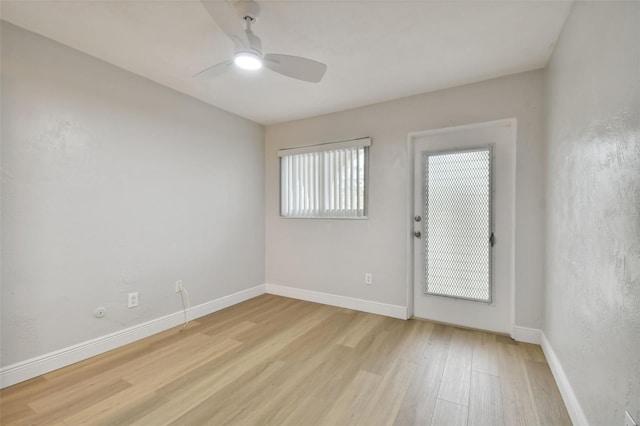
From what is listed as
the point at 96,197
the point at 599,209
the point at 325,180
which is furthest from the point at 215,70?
the point at 599,209

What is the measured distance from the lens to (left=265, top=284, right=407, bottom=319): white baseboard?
304cm

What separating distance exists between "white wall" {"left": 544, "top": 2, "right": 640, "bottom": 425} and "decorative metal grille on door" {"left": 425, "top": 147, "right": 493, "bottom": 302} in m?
0.73

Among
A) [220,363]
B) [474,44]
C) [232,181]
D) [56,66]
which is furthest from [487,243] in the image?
[56,66]

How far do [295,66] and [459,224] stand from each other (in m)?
2.17

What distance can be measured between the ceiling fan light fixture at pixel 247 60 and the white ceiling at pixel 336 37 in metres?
0.31

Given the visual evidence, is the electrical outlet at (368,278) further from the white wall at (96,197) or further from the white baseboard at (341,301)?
the white wall at (96,197)

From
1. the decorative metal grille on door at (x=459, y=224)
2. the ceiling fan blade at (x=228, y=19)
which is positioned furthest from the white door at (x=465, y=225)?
the ceiling fan blade at (x=228, y=19)

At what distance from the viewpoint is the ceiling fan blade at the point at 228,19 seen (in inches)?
52.7

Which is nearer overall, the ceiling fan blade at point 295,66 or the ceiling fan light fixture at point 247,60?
the ceiling fan light fixture at point 247,60

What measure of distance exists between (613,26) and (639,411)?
1.46 meters

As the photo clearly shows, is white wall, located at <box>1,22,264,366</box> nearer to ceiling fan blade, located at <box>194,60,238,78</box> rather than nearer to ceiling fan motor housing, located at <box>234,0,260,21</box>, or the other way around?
ceiling fan blade, located at <box>194,60,238,78</box>

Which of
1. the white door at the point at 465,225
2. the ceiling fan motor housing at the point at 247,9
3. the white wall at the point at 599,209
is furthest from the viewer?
the white door at the point at 465,225

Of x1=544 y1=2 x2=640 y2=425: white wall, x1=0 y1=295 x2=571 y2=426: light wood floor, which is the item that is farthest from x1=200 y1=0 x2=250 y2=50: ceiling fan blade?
x1=0 y1=295 x2=571 y2=426: light wood floor

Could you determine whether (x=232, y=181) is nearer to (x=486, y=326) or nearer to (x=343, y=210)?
(x=343, y=210)
